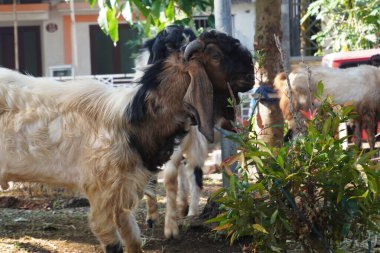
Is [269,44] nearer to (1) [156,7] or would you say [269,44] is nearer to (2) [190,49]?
(1) [156,7]

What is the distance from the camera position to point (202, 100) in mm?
4875

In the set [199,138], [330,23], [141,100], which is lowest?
[199,138]

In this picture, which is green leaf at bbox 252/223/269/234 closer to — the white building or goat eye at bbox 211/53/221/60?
goat eye at bbox 211/53/221/60

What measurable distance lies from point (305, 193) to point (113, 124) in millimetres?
1422

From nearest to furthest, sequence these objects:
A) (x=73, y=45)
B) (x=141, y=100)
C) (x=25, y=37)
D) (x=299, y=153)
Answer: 1. (x=299, y=153)
2. (x=141, y=100)
3. (x=73, y=45)
4. (x=25, y=37)

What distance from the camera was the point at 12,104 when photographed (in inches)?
212

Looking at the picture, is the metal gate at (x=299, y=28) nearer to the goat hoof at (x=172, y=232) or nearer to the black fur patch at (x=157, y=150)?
the goat hoof at (x=172, y=232)

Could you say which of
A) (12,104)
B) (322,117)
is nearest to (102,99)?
(12,104)

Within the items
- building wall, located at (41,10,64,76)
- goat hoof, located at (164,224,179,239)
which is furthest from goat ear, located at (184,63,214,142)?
building wall, located at (41,10,64,76)

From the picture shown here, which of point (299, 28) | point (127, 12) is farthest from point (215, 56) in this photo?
point (299, 28)

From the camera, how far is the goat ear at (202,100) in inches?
191

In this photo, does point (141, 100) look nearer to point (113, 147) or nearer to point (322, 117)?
point (113, 147)

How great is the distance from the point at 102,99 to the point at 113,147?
39 cm

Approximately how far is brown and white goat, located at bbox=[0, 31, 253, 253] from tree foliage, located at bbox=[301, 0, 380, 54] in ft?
34.1
